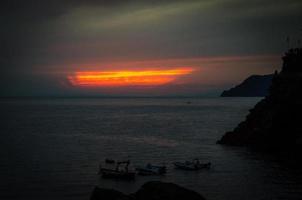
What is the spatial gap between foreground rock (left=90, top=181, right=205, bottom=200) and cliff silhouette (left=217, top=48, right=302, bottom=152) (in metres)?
43.7

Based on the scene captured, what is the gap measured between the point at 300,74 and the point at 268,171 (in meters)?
31.0

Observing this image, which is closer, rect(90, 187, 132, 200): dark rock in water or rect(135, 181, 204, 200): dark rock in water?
rect(135, 181, 204, 200): dark rock in water

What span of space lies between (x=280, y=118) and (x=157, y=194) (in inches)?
2058

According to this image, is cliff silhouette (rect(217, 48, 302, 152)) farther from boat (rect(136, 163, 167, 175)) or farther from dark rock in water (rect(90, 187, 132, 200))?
dark rock in water (rect(90, 187, 132, 200))

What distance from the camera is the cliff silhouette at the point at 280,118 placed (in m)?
79.0

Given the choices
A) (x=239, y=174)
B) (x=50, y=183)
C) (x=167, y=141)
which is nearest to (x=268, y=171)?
(x=239, y=174)

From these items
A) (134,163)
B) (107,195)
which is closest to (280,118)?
(134,163)

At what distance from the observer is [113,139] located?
10994 cm

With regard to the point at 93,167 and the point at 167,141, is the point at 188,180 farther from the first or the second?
the point at 167,141

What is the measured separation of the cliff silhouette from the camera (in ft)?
259

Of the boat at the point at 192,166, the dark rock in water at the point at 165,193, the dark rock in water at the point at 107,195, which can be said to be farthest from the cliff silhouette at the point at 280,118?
the dark rock in water at the point at 107,195

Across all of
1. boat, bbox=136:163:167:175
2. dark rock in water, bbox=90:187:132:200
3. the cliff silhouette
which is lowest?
boat, bbox=136:163:167:175

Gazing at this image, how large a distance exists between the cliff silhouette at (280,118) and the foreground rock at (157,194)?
43707mm

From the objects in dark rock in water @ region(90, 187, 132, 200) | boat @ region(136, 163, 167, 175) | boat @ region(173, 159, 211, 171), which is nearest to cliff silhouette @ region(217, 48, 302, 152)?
boat @ region(173, 159, 211, 171)
